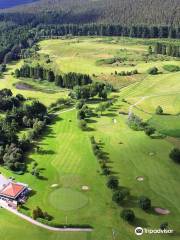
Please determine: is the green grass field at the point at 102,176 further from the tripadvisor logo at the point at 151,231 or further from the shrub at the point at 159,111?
the shrub at the point at 159,111

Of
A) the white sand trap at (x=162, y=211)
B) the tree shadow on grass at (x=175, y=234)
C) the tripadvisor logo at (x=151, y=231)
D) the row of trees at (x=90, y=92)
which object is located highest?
the row of trees at (x=90, y=92)

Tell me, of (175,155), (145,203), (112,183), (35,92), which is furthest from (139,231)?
(35,92)

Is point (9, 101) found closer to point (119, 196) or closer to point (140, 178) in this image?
point (140, 178)

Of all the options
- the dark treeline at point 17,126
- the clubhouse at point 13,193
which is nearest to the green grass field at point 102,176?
the clubhouse at point 13,193

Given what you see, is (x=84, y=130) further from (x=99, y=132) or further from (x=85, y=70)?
(x=85, y=70)

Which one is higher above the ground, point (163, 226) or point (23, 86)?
point (23, 86)

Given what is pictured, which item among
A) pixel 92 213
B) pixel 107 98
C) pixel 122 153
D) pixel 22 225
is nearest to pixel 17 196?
pixel 22 225

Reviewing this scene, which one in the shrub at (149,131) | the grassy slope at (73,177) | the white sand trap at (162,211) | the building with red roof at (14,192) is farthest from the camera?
the shrub at (149,131)
